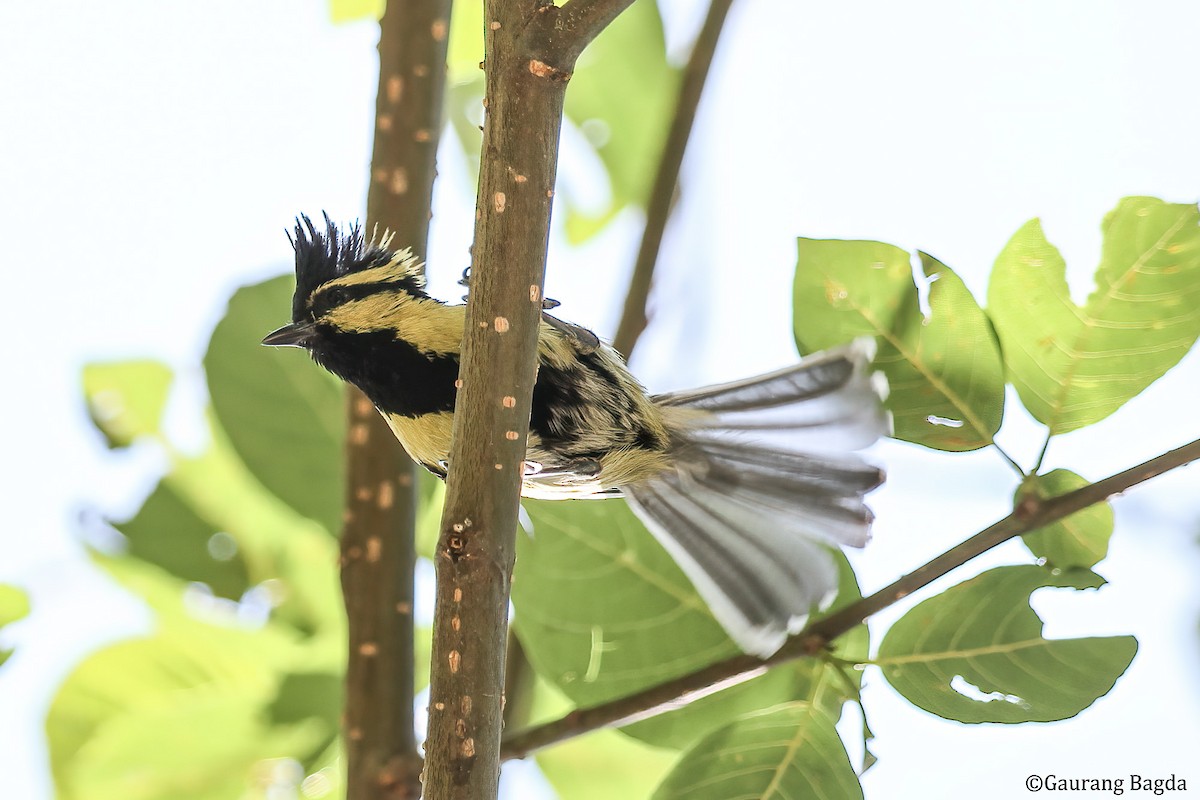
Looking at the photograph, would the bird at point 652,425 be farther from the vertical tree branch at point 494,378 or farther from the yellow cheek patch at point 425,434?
the vertical tree branch at point 494,378

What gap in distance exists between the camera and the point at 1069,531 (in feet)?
3.12

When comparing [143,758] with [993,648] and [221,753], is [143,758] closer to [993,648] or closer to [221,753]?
[221,753]

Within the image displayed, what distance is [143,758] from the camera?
1267mm

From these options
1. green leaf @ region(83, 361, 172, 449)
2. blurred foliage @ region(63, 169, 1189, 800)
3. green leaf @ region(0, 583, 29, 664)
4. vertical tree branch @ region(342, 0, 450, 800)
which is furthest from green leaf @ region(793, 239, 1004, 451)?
green leaf @ region(83, 361, 172, 449)

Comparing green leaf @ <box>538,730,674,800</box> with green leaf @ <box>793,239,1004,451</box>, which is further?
green leaf @ <box>538,730,674,800</box>

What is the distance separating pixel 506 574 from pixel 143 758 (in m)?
0.69

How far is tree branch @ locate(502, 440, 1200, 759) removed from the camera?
0.90m

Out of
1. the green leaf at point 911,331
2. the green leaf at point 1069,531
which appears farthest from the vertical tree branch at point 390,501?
the green leaf at point 1069,531

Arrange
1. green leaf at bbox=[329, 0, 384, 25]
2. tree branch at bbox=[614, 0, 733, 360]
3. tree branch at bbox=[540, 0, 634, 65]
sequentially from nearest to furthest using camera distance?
tree branch at bbox=[540, 0, 634, 65]
tree branch at bbox=[614, 0, 733, 360]
green leaf at bbox=[329, 0, 384, 25]

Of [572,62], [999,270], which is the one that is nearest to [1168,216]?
[999,270]

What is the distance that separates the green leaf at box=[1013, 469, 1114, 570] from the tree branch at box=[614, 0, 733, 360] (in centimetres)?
64

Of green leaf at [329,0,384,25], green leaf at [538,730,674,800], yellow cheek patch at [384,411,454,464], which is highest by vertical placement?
green leaf at [329,0,384,25]

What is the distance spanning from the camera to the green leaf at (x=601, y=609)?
3.51ft

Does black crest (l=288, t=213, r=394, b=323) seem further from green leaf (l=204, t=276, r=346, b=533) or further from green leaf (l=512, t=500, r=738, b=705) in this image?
green leaf (l=512, t=500, r=738, b=705)
